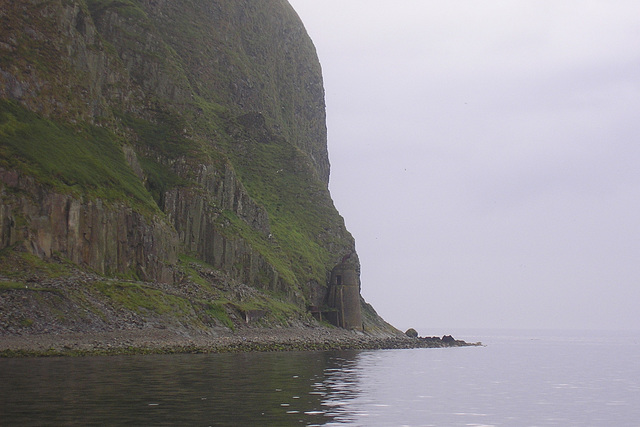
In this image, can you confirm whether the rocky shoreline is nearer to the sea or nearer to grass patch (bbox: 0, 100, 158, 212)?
the sea

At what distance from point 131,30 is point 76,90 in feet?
137

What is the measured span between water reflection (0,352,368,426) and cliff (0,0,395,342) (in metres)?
25.8

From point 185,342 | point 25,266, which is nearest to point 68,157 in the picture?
point 25,266

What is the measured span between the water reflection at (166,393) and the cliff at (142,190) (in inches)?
1015

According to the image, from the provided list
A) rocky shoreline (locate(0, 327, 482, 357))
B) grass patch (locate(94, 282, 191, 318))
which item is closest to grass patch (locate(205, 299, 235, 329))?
rocky shoreline (locate(0, 327, 482, 357))

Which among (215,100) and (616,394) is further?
(215,100)

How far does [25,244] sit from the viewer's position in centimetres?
9331

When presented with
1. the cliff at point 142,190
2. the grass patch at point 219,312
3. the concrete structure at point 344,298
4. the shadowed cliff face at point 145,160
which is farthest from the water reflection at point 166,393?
the concrete structure at point 344,298

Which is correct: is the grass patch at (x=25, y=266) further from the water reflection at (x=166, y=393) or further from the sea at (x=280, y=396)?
the water reflection at (x=166, y=393)

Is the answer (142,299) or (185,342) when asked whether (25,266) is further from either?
(185,342)

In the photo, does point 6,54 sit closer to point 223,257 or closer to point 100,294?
point 100,294

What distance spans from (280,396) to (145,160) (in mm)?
105344

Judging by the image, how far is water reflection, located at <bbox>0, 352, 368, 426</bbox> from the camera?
32750 mm

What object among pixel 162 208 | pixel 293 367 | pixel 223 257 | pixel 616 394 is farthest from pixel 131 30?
pixel 616 394
